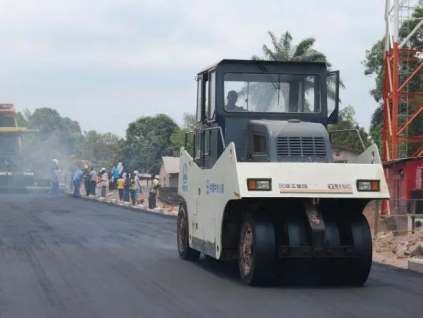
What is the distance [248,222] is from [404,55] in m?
28.1

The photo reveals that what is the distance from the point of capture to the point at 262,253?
394 inches

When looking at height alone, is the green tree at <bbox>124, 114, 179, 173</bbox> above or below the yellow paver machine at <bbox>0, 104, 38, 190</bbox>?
above

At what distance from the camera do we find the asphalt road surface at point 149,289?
8.34 m

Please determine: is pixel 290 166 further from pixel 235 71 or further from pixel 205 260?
pixel 205 260

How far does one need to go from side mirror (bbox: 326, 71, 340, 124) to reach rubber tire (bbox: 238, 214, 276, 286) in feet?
7.83

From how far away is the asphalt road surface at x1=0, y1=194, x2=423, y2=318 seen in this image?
8.34 meters

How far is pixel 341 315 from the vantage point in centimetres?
814

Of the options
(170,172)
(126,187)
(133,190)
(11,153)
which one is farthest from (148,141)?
(133,190)

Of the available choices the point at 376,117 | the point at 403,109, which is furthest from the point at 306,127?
the point at 376,117

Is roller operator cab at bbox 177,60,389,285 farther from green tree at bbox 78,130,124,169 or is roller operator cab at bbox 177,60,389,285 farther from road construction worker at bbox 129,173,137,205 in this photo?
green tree at bbox 78,130,124,169

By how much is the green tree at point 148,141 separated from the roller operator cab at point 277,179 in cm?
7283

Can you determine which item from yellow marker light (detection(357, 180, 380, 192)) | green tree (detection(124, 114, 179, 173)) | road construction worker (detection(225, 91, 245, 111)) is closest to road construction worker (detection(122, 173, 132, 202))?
road construction worker (detection(225, 91, 245, 111))

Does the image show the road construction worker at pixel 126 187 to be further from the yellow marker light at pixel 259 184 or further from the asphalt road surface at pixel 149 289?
the yellow marker light at pixel 259 184

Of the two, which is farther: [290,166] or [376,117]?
[376,117]
